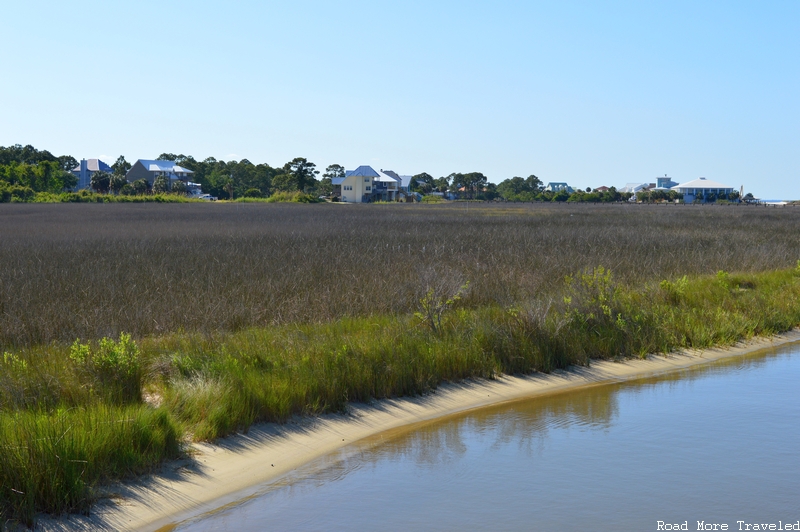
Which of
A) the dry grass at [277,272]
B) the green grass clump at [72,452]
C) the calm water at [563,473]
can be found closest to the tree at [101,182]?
the dry grass at [277,272]

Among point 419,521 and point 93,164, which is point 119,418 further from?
point 93,164

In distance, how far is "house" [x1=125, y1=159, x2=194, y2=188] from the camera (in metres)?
124

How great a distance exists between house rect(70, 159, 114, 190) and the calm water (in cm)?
14441

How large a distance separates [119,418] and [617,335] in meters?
7.70

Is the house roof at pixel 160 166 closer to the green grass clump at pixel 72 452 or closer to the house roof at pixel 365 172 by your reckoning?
the house roof at pixel 365 172

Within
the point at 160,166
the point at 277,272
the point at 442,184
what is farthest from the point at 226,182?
the point at 277,272

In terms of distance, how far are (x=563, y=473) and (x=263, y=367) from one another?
3.37m

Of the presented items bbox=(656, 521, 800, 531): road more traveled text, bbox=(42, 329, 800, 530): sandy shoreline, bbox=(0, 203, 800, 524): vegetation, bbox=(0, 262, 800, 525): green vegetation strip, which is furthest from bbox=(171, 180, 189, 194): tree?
bbox=(656, 521, 800, 531): road more traveled text

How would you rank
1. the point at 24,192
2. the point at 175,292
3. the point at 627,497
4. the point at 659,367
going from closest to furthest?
1. the point at 627,497
2. the point at 659,367
3. the point at 175,292
4. the point at 24,192

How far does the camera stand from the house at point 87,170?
470ft

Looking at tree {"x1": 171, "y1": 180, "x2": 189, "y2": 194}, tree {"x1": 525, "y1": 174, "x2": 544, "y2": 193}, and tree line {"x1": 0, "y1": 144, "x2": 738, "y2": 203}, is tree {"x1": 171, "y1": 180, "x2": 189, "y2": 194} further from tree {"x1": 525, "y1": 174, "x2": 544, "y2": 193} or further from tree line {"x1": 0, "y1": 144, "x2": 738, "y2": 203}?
tree {"x1": 525, "y1": 174, "x2": 544, "y2": 193}

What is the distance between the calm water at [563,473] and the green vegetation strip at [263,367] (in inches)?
34.5

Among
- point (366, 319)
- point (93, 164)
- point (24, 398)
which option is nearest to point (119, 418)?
point (24, 398)

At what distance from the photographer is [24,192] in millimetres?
85438
